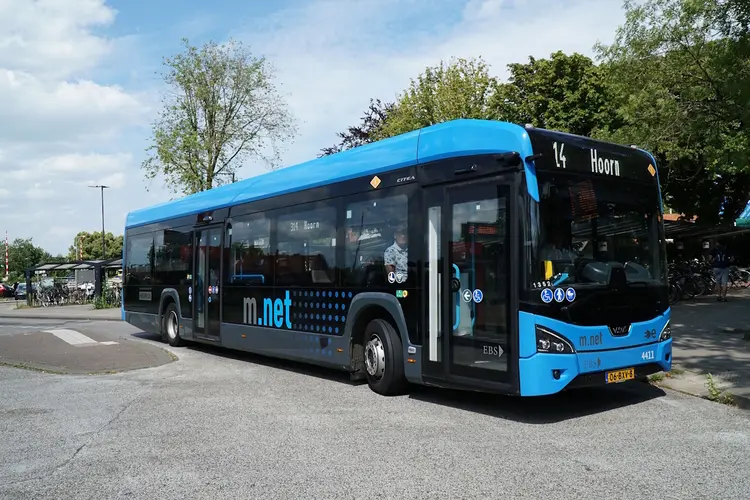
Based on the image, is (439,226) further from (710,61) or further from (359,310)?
(710,61)

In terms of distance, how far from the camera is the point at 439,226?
770cm

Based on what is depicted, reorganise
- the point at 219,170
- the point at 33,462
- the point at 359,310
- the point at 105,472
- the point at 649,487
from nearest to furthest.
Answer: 1. the point at 649,487
2. the point at 105,472
3. the point at 33,462
4. the point at 359,310
5. the point at 219,170

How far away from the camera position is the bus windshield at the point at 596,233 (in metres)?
6.79

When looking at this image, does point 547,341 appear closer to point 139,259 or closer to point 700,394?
point 700,394

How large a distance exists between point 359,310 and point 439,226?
186 centimetres

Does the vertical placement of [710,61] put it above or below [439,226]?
above

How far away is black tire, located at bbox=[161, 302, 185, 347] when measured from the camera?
14547 mm

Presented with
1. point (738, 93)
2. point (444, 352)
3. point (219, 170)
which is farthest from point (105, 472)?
point (219, 170)

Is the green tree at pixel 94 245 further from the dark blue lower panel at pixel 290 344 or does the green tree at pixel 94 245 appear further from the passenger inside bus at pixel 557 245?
the passenger inside bus at pixel 557 245

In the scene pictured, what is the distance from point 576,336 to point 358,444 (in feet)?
8.10

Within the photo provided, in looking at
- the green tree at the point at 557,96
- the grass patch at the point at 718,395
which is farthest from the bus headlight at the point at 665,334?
the green tree at the point at 557,96

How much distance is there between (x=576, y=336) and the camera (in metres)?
6.78

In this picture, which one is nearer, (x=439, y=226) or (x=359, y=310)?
(x=439, y=226)

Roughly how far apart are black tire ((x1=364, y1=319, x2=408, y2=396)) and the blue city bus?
20 millimetres
